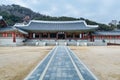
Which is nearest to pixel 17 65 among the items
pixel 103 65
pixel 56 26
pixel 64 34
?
pixel 103 65

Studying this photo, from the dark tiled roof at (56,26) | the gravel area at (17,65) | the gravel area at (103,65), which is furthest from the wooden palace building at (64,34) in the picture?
the gravel area at (17,65)

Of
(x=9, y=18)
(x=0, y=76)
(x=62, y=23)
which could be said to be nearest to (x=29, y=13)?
(x=9, y=18)

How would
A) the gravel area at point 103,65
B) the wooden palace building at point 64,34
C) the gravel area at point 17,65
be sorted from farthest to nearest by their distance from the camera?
the wooden palace building at point 64,34
the gravel area at point 103,65
the gravel area at point 17,65

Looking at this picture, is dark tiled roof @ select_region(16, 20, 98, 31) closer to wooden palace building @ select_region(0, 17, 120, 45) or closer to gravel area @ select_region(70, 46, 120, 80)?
wooden palace building @ select_region(0, 17, 120, 45)

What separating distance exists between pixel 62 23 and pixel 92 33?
907 centimetres

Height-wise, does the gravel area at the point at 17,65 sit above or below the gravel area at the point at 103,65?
above

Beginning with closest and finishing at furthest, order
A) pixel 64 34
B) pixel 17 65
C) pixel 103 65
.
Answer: pixel 17 65
pixel 103 65
pixel 64 34

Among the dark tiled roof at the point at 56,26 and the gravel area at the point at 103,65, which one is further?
the dark tiled roof at the point at 56,26

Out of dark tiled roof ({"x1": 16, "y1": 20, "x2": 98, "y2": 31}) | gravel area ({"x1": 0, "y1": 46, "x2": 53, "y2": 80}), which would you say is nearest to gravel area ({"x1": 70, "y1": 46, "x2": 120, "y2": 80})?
gravel area ({"x1": 0, "y1": 46, "x2": 53, "y2": 80})

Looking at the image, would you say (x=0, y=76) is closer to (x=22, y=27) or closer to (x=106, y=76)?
(x=106, y=76)

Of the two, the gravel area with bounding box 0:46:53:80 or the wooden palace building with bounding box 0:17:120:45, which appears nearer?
the gravel area with bounding box 0:46:53:80

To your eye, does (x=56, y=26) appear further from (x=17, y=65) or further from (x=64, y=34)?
(x=17, y=65)

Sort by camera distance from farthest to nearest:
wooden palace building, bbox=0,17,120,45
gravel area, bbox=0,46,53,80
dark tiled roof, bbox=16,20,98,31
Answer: dark tiled roof, bbox=16,20,98,31, wooden palace building, bbox=0,17,120,45, gravel area, bbox=0,46,53,80

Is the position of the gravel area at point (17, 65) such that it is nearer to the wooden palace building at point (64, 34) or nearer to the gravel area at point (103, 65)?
the gravel area at point (103, 65)
